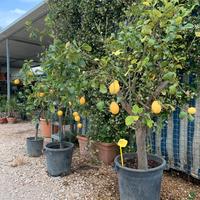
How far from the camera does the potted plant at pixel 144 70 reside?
63.4 inches

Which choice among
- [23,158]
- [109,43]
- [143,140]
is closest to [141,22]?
[109,43]

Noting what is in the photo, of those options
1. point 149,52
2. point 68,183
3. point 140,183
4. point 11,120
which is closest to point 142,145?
point 140,183

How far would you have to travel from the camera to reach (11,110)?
7.99 metres

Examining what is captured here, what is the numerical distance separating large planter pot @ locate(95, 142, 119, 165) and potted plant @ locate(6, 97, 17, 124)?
15.9 feet

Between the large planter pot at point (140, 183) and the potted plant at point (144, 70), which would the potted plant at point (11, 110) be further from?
the large planter pot at point (140, 183)

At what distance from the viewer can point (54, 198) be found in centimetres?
261

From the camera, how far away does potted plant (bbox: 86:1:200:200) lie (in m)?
1.61

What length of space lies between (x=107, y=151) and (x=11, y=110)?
5348mm

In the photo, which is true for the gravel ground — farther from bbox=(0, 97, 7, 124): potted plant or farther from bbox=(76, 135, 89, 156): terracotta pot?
bbox=(0, 97, 7, 124): potted plant

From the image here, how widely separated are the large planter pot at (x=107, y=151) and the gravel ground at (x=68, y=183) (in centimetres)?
13

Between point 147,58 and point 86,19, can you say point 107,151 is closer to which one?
point 86,19

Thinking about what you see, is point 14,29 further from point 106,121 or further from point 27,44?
point 106,121

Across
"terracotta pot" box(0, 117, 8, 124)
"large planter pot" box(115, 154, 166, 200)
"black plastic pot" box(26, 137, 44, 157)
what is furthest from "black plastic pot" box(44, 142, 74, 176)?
"terracotta pot" box(0, 117, 8, 124)

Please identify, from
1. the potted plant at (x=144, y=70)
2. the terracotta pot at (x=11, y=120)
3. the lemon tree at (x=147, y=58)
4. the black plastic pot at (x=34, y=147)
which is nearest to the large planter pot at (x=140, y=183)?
the potted plant at (x=144, y=70)
